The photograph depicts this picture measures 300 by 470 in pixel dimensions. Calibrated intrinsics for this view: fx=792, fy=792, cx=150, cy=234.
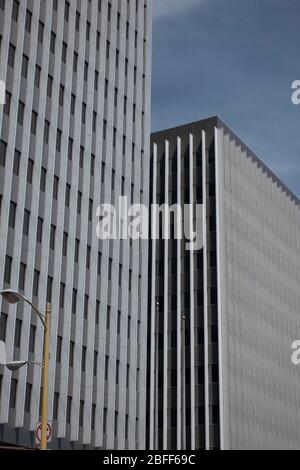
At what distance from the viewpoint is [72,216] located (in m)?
59.0

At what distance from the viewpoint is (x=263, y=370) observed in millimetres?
99000

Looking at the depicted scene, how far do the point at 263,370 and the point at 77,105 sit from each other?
4994cm

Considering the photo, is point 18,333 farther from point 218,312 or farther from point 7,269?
point 218,312

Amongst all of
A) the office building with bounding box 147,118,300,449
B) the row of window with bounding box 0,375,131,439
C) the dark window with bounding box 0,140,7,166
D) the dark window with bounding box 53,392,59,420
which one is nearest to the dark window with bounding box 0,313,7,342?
the row of window with bounding box 0,375,131,439

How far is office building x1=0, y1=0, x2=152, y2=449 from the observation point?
52.0 meters

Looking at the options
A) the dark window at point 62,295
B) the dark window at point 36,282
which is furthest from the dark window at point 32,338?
the dark window at point 62,295

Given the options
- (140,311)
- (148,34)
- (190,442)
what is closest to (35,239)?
(140,311)

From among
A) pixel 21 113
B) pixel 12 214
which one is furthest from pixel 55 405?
pixel 21 113

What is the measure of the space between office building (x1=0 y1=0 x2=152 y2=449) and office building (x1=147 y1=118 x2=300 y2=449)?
72.2 ft

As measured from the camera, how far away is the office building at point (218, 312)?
286 feet

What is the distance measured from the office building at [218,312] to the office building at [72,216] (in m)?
22.0

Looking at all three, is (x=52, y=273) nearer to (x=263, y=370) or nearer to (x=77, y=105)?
(x=77, y=105)

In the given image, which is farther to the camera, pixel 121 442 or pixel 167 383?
pixel 167 383

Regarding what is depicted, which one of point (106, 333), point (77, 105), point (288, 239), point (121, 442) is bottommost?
point (121, 442)
